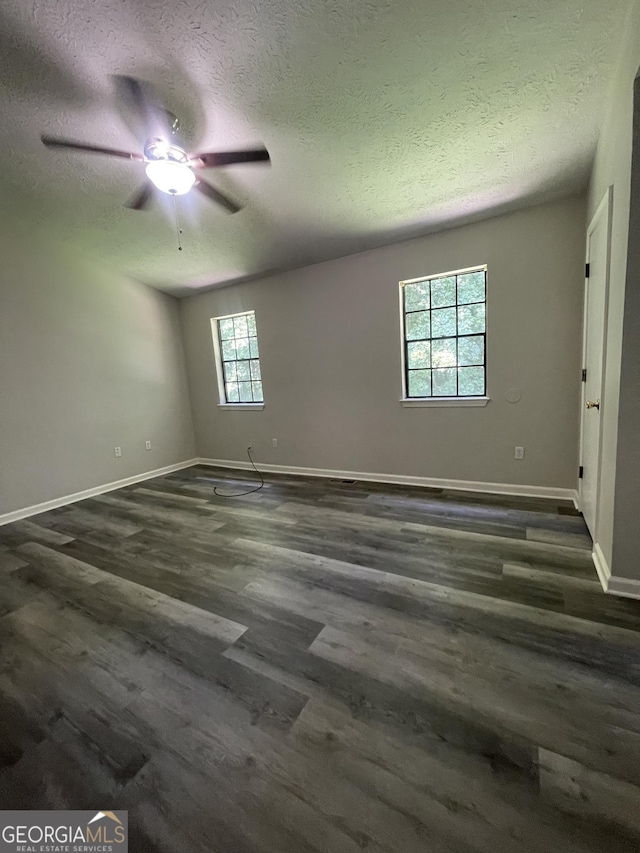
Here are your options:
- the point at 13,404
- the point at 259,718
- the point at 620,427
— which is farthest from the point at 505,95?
the point at 13,404

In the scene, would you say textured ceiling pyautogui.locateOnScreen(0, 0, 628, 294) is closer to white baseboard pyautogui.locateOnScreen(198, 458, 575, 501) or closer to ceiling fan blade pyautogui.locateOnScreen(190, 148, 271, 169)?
ceiling fan blade pyautogui.locateOnScreen(190, 148, 271, 169)

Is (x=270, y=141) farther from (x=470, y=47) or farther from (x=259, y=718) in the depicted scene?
(x=259, y=718)

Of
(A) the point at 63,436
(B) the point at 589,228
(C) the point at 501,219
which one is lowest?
(A) the point at 63,436

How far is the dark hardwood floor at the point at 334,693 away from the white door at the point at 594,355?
1.11 feet

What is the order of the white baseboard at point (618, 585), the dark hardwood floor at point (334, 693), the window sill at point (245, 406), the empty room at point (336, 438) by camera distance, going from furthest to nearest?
the window sill at point (245, 406), the white baseboard at point (618, 585), the empty room at point (336, 438), the dark hardwood floor at point (334, 693)

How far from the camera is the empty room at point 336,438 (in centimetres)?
108

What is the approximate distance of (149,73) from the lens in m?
1.84

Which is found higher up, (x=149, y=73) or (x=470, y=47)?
(x=149, y=73)

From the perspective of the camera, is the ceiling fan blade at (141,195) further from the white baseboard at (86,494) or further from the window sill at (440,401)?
the white baseboard at (86,494)

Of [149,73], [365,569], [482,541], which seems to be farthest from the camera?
[482,541]

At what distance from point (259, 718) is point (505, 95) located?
3.20 m

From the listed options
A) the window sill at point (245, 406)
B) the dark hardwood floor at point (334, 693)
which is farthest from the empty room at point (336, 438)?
the window sill at point (245, 406)

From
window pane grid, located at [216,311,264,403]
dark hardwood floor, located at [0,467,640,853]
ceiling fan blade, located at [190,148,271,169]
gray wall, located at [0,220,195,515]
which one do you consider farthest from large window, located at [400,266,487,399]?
gray wall, located at [0,220,195,515]

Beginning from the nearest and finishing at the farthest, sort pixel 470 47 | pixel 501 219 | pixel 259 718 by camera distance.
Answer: pixel 259 718 → pixel 470 47 → pixel 501 219
